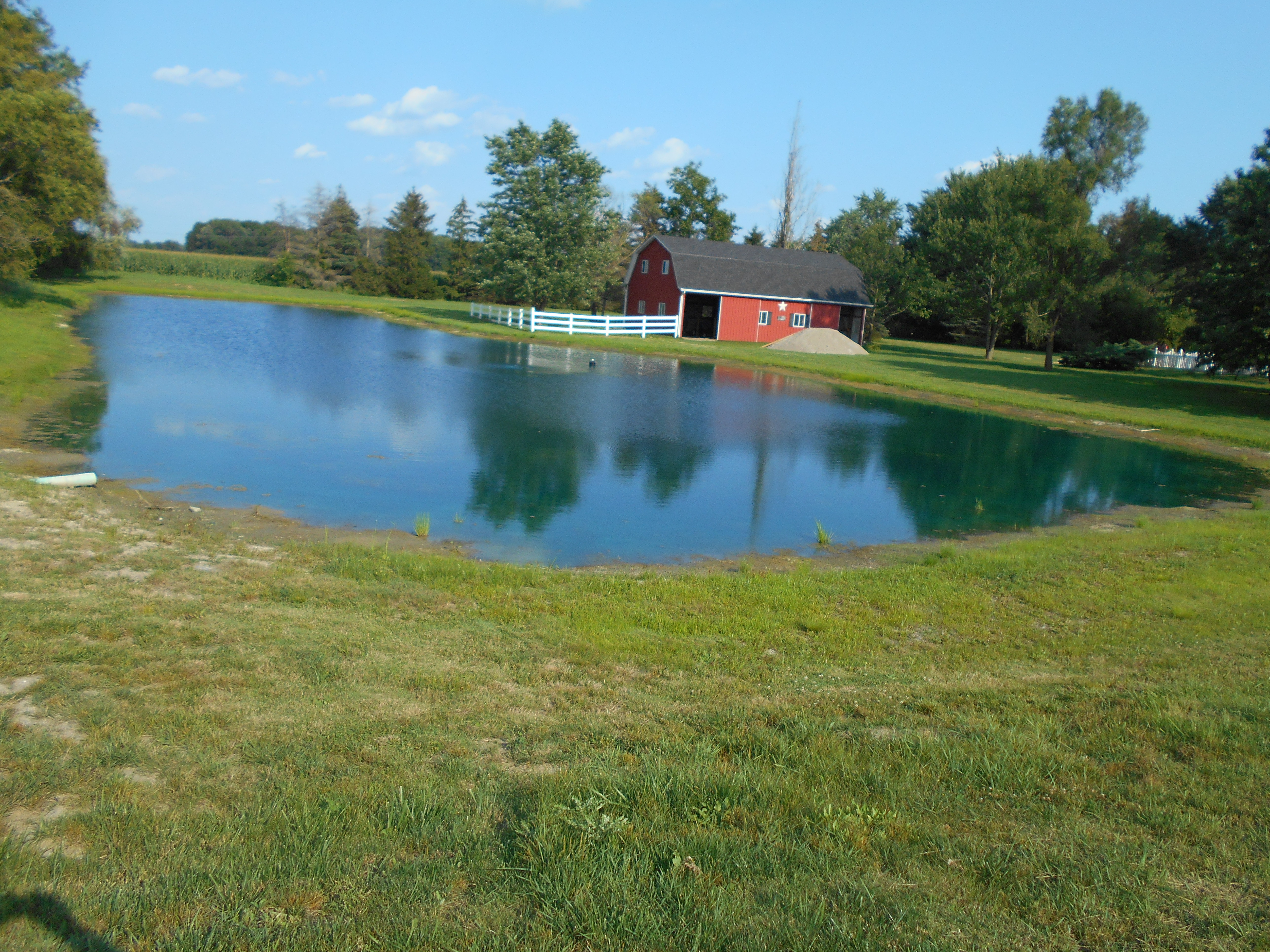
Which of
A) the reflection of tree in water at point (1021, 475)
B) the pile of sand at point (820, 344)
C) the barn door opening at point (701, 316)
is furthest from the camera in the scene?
the barn door opening at point (701, 316)

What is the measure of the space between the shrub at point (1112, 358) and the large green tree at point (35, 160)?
46709 mm

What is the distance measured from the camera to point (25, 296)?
35188mm

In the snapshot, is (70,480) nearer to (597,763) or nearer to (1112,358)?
(597,763)

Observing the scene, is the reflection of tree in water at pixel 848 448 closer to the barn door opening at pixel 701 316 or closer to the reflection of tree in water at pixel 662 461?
the reflection of tree in water at pixel 662 461

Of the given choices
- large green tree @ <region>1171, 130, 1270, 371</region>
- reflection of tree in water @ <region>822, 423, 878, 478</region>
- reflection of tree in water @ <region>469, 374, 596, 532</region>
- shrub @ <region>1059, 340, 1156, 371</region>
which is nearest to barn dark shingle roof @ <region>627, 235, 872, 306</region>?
shrub @ <region>1059, 340, 1156, 371</region>

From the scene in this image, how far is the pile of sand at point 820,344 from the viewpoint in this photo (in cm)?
4638

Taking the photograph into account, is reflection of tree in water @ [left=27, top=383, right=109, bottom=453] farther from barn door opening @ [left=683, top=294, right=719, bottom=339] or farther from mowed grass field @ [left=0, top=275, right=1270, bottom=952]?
barn door opening @ [left=683, top=294, right=719, bottom=339]

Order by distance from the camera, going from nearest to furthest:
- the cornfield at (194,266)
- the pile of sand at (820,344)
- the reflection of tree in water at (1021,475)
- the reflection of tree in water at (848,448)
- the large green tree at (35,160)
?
the reflection of tree in water at (1021,475) → the reflection of tree in water at (848,448) → the large green tree at (35,160) → the pile of sand at (820,344) → the cornfield at (194,266)

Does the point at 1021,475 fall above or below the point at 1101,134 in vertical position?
below

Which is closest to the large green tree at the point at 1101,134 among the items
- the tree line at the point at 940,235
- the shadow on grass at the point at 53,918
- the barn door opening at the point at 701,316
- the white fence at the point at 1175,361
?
the tree line at the point at 940,235

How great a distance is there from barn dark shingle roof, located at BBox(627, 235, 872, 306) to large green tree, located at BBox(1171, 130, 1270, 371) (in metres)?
22.0

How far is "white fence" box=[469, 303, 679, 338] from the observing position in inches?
1887

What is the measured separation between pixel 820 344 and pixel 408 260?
151ft

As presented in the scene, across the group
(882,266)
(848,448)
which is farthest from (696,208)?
(848,448)
